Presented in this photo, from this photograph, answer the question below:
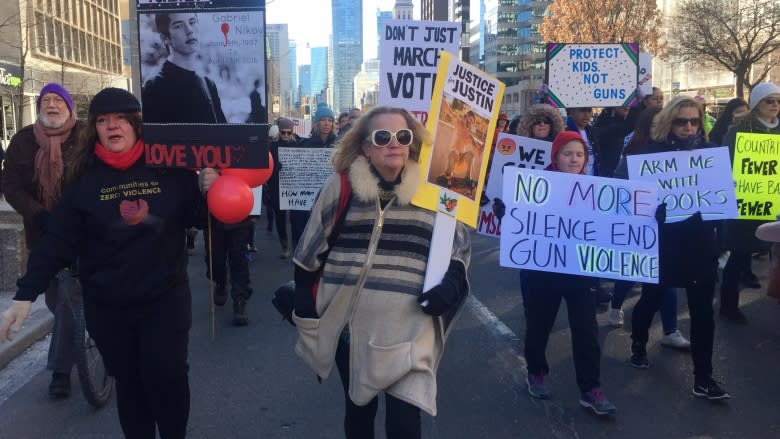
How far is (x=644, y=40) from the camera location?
37.8 m

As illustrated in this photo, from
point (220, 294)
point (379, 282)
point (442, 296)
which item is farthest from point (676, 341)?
point (220, 294)

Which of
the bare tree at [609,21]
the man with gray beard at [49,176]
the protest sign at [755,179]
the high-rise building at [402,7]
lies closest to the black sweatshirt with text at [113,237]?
the man with gray beard at [49,176]

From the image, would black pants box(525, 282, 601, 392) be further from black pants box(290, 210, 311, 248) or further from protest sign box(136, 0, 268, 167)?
black pants box(290, 210, 311, 248)

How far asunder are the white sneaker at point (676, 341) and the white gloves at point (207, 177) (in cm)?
422

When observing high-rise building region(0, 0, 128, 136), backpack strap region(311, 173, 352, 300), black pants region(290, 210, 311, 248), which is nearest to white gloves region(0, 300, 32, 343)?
backpack strap region(311, 173, 352, 300)

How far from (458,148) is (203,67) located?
1291 millimetres

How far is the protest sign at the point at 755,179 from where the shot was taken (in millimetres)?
5938

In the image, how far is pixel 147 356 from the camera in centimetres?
327

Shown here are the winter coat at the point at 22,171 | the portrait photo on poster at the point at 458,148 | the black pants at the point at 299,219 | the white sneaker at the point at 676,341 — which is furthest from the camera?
the black pants at the point at 299,219

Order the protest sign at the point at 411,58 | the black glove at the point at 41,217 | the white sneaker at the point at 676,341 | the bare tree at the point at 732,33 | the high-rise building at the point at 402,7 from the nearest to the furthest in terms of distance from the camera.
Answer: the black glove at the point at 41,217 < the white sneaker at the point at 676,341 < the protest sign at the point at 411,58 < the bare tree at the point at 732,33 < the high-rise building at the point at 402,7

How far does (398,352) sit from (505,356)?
9.46ft

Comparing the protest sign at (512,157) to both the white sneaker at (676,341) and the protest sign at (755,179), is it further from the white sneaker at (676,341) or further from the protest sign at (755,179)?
the white sneaker at (676,341)

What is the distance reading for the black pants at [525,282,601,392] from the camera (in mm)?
4438

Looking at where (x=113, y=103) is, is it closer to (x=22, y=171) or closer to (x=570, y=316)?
(x=22, y=171)
